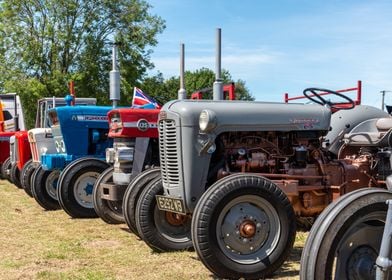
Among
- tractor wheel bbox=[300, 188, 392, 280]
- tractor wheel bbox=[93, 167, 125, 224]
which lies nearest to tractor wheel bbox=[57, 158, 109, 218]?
tractor wheel bbox=[93, 167, 125, 224]

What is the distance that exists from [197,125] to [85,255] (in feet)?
6.06

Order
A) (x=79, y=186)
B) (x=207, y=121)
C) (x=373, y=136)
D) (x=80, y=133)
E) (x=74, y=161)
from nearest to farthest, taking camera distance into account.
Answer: (x=207, y=121) → (x=373, y=136) → (x=79, y=186) → (x=74, y=161) → (x=80, y=133)

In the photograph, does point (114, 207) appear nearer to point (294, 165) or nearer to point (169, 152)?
point (169, 152)

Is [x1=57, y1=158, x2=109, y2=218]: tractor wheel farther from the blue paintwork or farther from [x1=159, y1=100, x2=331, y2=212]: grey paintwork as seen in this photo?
[x1=159, y1=100, x2=331, y2=212]: grey paintwork

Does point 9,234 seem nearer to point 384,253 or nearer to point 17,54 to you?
point 384,253

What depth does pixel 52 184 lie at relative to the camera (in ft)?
32.8

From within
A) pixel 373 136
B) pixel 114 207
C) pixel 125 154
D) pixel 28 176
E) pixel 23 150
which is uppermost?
pixel 373 136

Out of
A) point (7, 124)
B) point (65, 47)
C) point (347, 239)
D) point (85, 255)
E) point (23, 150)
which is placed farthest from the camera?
point (65, 47)

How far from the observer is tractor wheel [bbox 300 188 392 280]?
2.93 metres

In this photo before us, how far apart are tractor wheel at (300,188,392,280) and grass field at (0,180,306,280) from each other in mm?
1912

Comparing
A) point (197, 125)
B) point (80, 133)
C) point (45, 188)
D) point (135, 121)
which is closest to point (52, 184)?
point (45, 188)

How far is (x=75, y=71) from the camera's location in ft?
97.6

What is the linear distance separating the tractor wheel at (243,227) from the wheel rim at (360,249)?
71.2 inches

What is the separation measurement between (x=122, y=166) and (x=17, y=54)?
2438 centimetres
